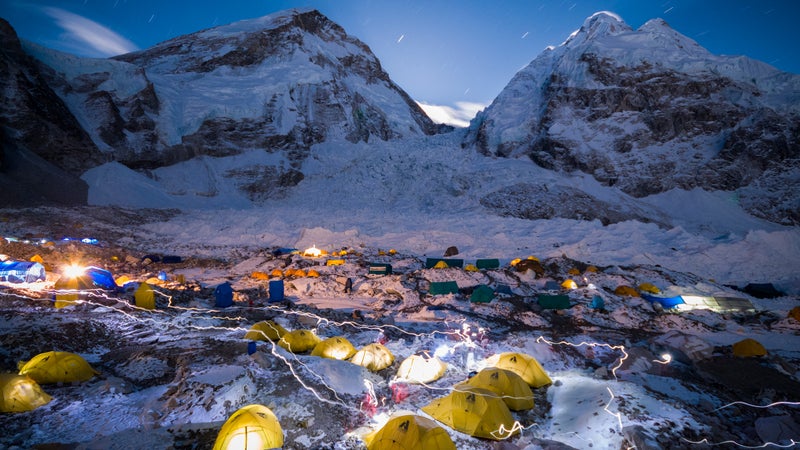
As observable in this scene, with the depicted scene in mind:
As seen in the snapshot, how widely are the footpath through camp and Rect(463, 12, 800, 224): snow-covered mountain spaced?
17.0 meters

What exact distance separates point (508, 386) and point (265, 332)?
492 centimetres

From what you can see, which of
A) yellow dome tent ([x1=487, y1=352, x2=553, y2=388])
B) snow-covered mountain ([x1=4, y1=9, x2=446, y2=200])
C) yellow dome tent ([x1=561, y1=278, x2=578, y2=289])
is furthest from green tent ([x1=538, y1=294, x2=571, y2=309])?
snow-covered mountain ([x1=4, y1=9, x2=446, y2=200])

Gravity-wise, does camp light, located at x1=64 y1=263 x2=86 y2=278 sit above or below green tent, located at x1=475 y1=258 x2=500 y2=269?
above

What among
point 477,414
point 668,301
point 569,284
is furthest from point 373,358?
point 668,301

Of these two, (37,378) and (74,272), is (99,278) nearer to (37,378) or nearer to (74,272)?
(74,272)

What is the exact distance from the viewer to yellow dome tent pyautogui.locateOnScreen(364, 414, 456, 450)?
16.5 ft

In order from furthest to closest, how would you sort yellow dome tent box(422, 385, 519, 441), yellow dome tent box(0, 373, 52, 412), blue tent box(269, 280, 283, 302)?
blue tent box(269, 280, 283, 302) → yellow dome tent box(422, 385, 519, 441) → yellow dome tent box(0, 373, 52, 412)

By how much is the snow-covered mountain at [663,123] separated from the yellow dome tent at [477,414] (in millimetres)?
22701

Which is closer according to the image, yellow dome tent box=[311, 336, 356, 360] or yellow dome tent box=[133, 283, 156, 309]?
yellow dome tent box=[311, 336, 356, 360]

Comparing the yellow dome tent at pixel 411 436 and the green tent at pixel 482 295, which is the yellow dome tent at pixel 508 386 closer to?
the yellow dome tent at pixel 411 436

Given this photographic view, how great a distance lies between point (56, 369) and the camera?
6.12 m

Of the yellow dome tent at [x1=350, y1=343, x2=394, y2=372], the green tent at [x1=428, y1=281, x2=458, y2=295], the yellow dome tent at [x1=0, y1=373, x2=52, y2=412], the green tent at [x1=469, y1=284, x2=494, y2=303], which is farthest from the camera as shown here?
the green tent at [x1=428, y1=281, x2=458, y2=295]

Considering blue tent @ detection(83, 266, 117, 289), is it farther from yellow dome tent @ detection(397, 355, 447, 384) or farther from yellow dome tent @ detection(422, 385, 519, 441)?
yellow dome tent @ detection(422, 385, 519, 441)

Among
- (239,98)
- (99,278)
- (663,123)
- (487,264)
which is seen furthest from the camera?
(239,98)
